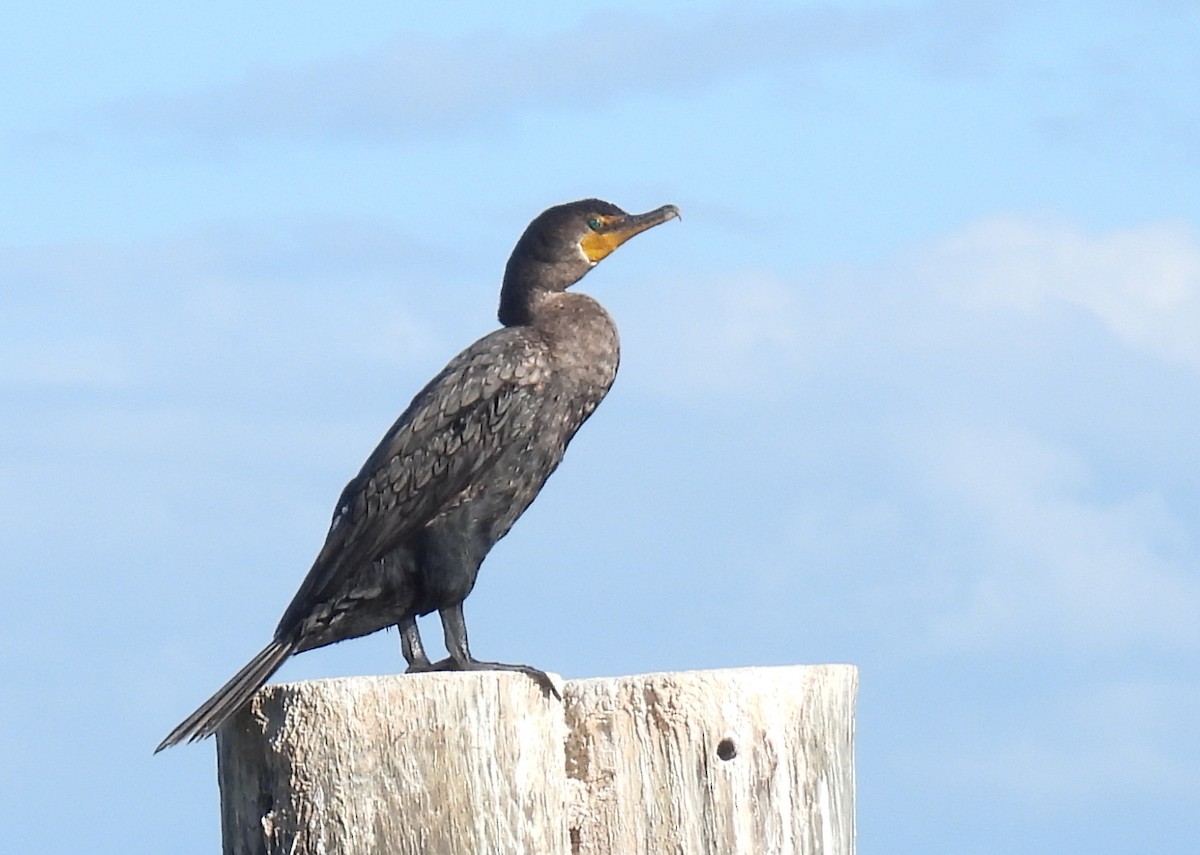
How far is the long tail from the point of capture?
432cm

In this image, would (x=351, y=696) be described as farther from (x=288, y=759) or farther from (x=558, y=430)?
(x=558, y=430)

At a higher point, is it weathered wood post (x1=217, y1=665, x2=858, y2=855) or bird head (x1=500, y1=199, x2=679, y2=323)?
bird head (x1=500, y1=199, x2=679, y2=323)

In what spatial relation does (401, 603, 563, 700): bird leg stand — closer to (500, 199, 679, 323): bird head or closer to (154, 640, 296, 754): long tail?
(154, 640, 296, 754): long tail

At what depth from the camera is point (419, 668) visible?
5336mm

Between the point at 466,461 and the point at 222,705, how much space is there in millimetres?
1271

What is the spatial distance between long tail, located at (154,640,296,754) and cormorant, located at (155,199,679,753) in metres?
0.23

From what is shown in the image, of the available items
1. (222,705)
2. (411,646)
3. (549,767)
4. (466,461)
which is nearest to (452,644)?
(411,646)

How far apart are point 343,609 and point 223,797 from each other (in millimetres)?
1042

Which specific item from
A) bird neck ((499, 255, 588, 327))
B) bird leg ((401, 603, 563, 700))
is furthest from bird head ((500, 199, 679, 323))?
bird leg ((401, 603, 563, 700))

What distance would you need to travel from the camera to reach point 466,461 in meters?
5.37

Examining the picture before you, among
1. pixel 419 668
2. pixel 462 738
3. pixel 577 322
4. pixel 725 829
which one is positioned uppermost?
pixel 577 322

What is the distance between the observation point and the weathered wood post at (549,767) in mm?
3805

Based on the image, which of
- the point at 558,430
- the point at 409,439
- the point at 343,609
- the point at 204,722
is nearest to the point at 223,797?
the point at 204,722

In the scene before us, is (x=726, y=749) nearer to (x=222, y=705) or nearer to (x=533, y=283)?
(x=222, y=705)
